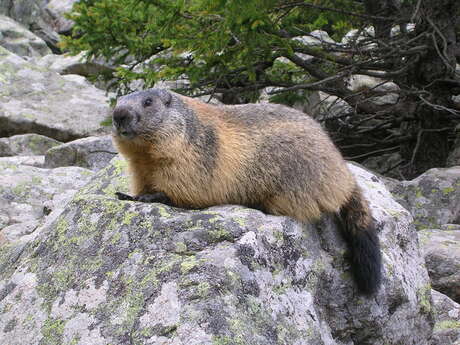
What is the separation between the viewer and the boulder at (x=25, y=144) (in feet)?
38.9

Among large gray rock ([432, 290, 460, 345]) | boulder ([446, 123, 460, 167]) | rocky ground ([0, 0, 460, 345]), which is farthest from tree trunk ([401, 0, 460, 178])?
rocky ground ([0, 0, 460, 345])

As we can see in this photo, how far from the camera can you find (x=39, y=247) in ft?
16.8

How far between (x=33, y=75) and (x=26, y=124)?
196cm

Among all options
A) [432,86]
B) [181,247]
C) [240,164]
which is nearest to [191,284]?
[181,247]

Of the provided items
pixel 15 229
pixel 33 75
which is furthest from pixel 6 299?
pixel 33 75

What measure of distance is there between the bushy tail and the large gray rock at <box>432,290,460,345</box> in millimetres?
1365

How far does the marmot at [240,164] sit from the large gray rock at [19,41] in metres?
19.1

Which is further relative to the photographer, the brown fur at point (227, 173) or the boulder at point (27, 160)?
the boulder at point (27, 160)

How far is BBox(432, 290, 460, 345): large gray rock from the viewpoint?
6.14 m

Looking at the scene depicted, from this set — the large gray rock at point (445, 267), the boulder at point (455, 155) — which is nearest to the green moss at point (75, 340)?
the large gray rock at point (445, 267)

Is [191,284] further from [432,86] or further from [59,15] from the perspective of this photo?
[59,15]

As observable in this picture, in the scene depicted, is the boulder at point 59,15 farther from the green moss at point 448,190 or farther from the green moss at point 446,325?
the green moss at point 446,325

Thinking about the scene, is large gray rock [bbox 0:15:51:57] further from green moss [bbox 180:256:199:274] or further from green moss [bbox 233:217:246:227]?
green moss [bbox 180:256:199:274]

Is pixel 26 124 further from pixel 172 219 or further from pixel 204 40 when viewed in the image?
pixel 172 219
